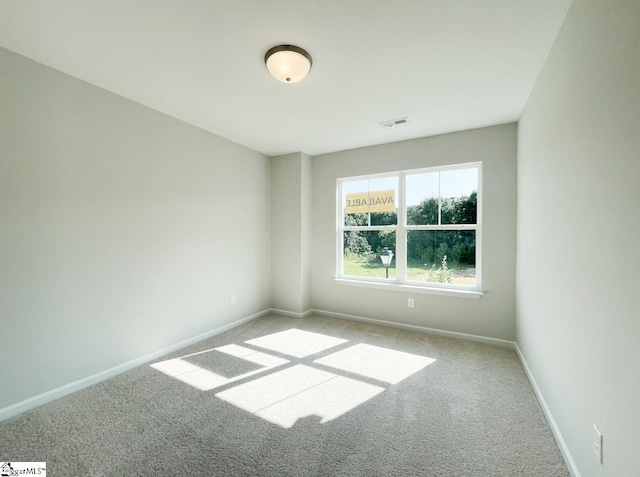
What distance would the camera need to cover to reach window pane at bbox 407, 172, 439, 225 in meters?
3.58

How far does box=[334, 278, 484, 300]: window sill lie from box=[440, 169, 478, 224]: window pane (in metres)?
0.88

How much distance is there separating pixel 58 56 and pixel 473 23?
9.51 feet

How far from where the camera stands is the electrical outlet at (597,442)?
1180mm

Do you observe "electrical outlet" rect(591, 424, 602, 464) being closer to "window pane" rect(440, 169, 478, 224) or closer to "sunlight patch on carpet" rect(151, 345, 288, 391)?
"sunlight patch on carpet" rect(151, 345, 288, 391)

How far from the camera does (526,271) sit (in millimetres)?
2572

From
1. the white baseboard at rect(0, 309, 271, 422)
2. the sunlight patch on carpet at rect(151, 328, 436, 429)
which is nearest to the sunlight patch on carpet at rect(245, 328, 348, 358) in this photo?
the sunlight patch on carpet at rect(151, 328, 436, 429)

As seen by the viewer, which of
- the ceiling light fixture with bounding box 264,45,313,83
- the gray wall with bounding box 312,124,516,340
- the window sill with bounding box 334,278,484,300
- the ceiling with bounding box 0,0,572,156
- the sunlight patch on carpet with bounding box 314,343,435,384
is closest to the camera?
the ceiling with bounding box 0,0,572,156

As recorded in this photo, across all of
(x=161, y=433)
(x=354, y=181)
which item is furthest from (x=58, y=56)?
(x=354, y=181)

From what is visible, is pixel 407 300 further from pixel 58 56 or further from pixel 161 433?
pixel 58 56

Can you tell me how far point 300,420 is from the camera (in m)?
1.89

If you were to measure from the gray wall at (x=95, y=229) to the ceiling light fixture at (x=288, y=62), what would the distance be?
5.43 ft

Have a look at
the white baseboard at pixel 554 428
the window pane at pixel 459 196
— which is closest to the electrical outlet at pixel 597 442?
the white baseboard at pixel 554 428

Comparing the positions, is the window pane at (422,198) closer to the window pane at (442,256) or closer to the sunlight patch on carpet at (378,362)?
the window pane at (442,256)

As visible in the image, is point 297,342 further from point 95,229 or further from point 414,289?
point 95,229
